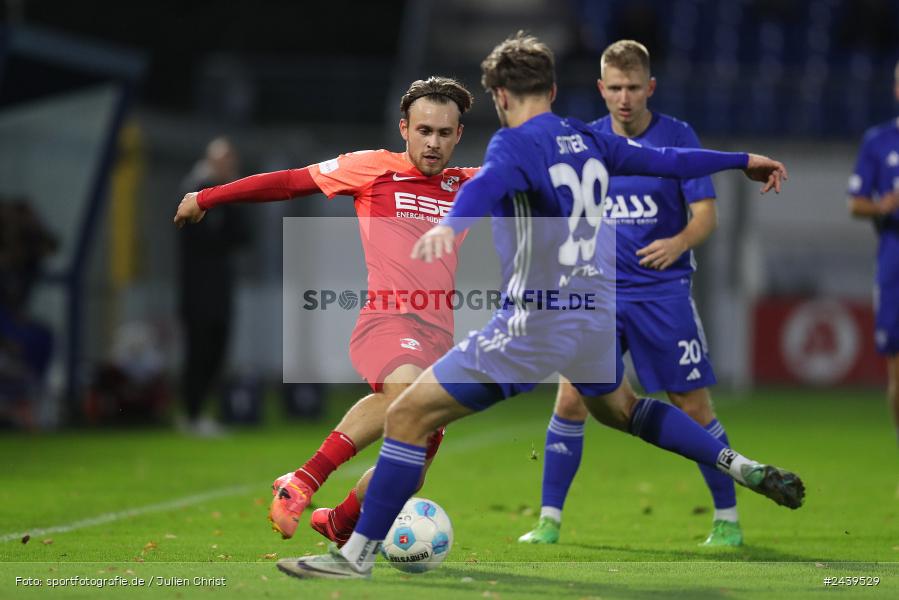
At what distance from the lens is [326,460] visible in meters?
5.51

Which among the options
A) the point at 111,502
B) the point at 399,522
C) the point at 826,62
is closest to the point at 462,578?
the point at 399,522

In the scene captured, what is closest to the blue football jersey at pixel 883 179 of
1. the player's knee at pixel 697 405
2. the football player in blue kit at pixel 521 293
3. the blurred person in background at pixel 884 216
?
the blurred person in background at pixel 884 216

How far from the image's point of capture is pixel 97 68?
509 inches

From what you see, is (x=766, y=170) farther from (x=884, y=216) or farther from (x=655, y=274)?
(x=884, y=216)

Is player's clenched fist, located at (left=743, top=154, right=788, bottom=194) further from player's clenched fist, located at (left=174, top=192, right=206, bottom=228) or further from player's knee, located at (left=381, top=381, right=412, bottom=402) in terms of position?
player's clenched fist, located at (left=174, top=192, right=206, bottom=228)

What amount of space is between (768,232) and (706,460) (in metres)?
17.7

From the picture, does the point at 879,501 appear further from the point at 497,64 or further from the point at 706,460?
the point at 497,64

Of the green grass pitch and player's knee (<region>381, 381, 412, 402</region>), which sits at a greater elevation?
player's knee (<region>381, 381, 412, 402</region>)

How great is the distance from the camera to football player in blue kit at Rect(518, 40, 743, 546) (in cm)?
621

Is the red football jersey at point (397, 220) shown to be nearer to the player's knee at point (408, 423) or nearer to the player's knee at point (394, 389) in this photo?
the player's knee at point (394, 389)

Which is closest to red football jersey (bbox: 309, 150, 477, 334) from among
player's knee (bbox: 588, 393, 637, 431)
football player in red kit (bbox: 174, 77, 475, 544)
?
football player in red kit (bbox: 174, 77, 475, 544)

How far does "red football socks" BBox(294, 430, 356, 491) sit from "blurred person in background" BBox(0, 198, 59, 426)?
7457 mm

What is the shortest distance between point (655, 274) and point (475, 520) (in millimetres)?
1580

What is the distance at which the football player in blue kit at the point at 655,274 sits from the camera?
6.21 meters
